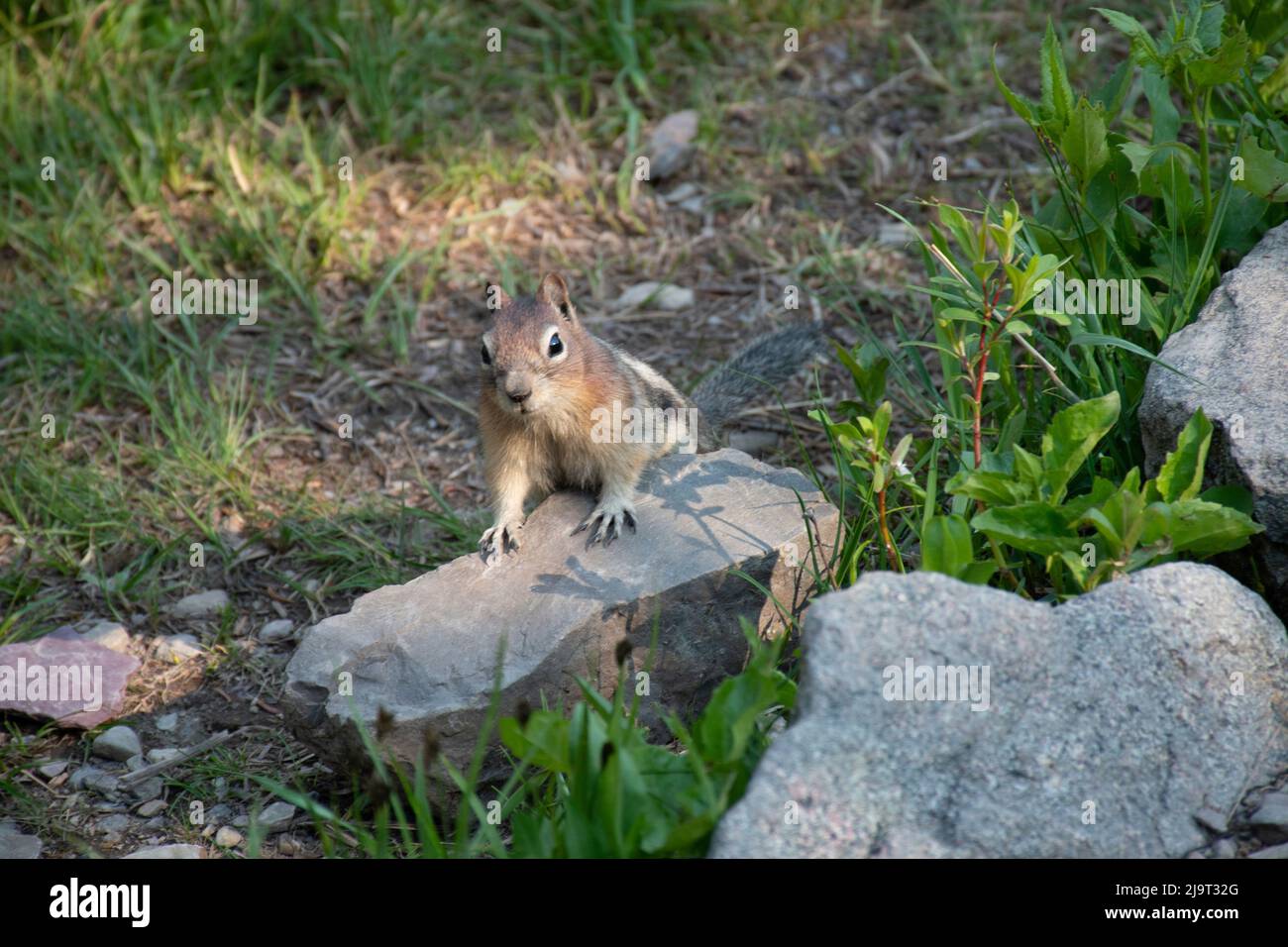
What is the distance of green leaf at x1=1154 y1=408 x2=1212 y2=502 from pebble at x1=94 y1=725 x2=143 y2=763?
2.89m

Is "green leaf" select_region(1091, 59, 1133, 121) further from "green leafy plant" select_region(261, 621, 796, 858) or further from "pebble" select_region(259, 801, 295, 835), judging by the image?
"pebble" select_region(259, 801, 295, 835)

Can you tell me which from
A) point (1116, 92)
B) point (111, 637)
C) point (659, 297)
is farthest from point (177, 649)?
point (1116, 92)

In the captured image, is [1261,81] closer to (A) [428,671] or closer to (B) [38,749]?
(A) [428,671]

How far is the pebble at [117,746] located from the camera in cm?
376

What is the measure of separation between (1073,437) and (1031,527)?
25cm

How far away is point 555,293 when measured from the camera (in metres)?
4.01

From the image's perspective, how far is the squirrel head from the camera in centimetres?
370

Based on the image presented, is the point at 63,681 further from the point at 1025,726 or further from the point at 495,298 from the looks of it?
the point at 1025,726

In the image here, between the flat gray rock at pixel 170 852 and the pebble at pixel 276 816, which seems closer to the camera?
the flat gray rock at pixel 170 852

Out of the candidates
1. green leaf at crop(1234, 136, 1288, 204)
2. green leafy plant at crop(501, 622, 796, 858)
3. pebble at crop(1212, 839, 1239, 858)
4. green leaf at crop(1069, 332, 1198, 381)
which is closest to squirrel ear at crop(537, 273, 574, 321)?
green leaf at crop(1069, 332, 1198, 381)

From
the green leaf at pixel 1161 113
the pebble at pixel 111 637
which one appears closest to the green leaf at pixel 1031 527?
the green leaf at pixel 1161 113

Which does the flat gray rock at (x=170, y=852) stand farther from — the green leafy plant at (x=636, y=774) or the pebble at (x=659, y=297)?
the pebble at (x=659, y=297)

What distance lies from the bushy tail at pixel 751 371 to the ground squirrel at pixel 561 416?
0.16 m

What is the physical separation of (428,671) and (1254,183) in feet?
8.65
